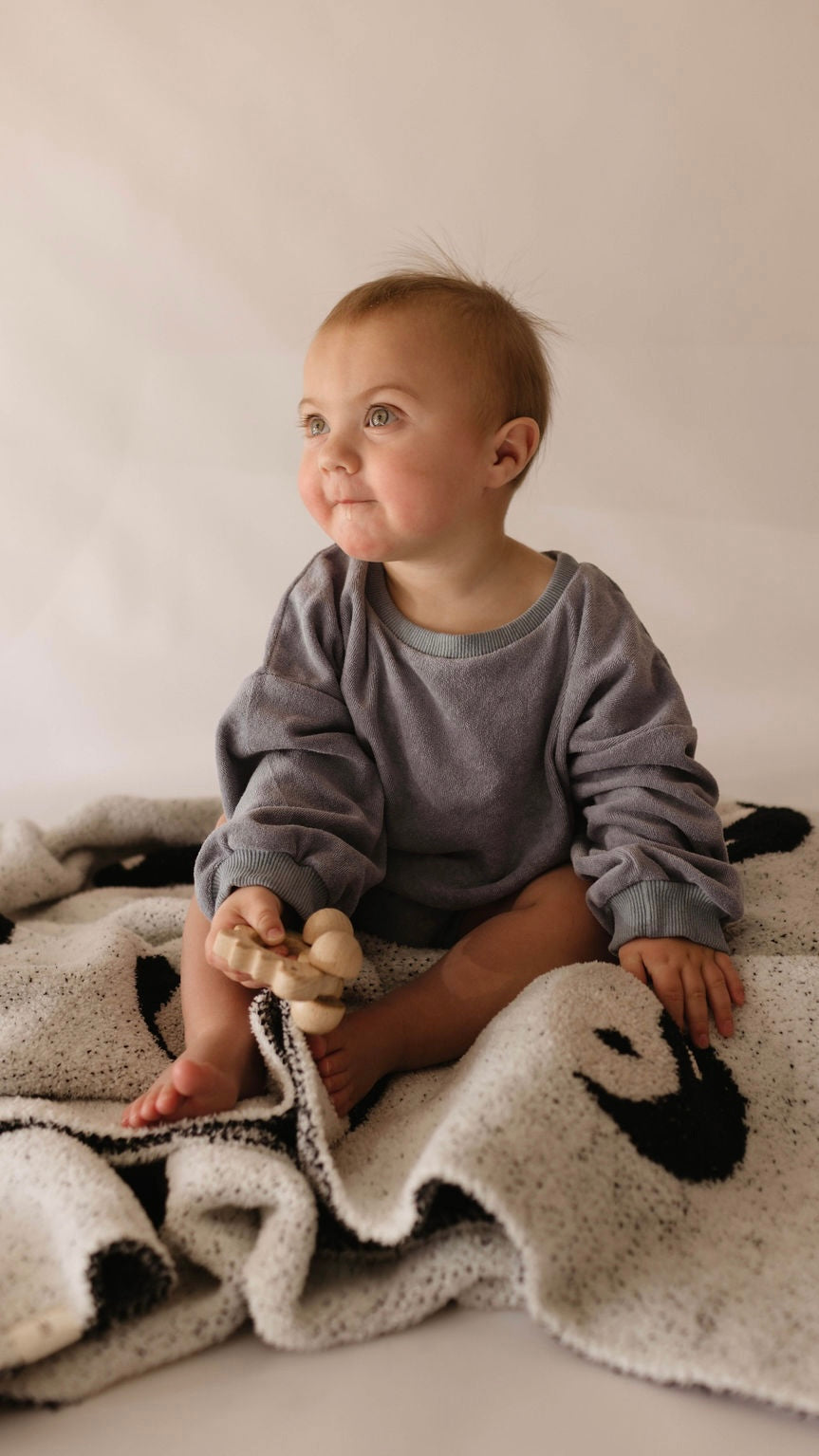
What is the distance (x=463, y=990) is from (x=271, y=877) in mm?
167

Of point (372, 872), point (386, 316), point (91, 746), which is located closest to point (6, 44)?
point (91, 746)

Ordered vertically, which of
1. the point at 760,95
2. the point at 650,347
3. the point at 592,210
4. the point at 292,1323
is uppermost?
the point at 760,95

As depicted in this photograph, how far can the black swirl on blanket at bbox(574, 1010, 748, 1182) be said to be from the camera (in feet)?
3.03

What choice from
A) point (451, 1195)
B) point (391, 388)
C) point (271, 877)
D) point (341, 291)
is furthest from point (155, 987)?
point (341, 291)

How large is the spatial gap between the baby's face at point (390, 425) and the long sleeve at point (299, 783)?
5.6 inches

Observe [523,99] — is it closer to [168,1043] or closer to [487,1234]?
[168,1043]

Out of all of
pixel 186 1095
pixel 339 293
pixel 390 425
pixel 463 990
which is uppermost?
pixel 339 293

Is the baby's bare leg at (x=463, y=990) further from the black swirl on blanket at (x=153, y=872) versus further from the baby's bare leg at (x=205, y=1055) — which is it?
the black swirl on blanket at (x=153, y=872)

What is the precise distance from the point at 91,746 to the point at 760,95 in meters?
1.21

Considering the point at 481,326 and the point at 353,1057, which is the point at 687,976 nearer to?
the point at 353,1057

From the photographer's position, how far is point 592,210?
6.32 ft

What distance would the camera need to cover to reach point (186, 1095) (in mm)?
975

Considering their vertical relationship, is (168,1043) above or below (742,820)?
below

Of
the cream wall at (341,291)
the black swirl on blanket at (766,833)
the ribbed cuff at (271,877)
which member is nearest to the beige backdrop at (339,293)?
the cream wall at (341,291)
